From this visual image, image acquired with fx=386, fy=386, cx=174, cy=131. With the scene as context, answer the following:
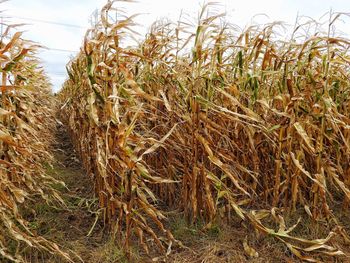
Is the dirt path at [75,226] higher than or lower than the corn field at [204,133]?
lower

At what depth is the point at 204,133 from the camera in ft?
7.43

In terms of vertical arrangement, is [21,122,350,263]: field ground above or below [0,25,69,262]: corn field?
below

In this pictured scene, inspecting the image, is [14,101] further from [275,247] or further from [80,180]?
[275,247]

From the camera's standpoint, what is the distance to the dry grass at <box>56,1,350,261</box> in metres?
2.03

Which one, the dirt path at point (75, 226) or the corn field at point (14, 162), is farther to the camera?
the dirt path at point (75, 226)

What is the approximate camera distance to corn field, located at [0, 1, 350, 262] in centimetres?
201

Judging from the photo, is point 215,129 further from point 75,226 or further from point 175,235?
point 75,226

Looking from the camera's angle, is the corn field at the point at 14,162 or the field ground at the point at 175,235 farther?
the field ground at the point at 175,235

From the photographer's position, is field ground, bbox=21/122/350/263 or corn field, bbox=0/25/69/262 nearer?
corn field, bbox=0/25/69/262

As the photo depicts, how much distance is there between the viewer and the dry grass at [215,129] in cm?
203

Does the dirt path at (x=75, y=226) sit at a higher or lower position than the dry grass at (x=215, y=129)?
lower

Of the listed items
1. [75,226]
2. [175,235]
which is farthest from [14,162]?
[175,235]

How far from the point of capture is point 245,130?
2.45 metres

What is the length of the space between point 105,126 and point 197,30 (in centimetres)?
72
